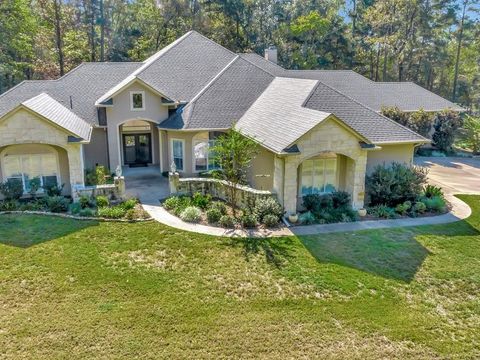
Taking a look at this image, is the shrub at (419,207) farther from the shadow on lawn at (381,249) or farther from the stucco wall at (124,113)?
the stucco wall at (124,113)

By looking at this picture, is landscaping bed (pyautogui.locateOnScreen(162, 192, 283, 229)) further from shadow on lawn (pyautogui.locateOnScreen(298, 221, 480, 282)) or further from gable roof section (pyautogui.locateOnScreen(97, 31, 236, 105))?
gable roof section (pyautogui.locateOnScreen(97, 31, 236, 105))

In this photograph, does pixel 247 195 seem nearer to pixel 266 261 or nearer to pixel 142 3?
pixel 266 261

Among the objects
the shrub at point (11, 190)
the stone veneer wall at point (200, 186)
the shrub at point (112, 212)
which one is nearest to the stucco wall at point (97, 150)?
the shrub at point (11, 190)

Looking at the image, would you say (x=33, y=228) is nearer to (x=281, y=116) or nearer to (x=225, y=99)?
(x=281, y=116)

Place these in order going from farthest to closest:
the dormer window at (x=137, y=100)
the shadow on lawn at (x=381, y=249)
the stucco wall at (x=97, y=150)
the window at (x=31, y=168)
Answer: the stucco wall at (x=97, y=150) → the dormer window at (x=137, y=100) → the window at (x=31, y=168) → the shadow on lawn at (x=381, y=249)

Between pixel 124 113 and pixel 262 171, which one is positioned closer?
pixel 262 171

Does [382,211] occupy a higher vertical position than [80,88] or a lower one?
lower

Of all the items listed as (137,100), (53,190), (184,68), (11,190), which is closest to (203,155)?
(137,100)
